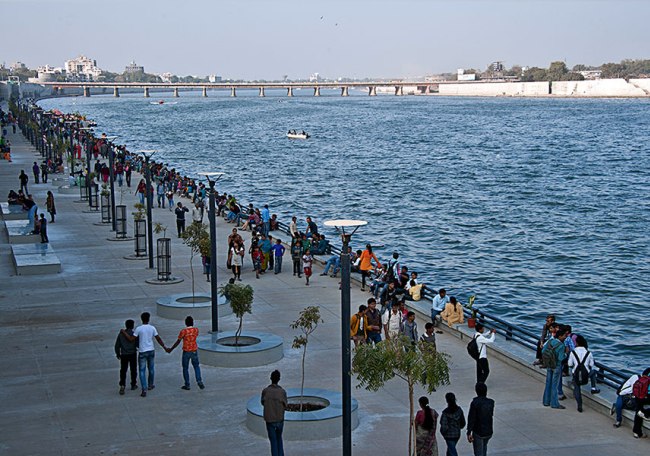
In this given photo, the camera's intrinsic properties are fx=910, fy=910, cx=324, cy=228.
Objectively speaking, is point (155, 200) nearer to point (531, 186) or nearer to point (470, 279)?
point (470, 279)

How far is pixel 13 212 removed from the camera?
3462 cm

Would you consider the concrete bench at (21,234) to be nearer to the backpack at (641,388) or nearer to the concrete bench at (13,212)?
the concrete bench at (13,212)

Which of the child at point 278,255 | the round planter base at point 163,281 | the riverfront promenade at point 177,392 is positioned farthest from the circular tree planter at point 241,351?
the child at point 278,255

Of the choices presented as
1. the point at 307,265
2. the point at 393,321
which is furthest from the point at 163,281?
the point at 393,321

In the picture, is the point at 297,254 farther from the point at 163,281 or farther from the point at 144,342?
the point at 144,342

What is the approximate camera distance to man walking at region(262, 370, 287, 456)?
38.5ft

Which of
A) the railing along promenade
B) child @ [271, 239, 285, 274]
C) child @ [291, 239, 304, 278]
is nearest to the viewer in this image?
the railing along promenade

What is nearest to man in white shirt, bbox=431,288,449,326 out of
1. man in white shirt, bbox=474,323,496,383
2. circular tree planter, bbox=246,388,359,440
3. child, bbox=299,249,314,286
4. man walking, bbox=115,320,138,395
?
man in white shirt, bbox=474,323,496,383

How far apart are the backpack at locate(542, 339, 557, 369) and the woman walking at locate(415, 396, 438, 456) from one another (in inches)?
141

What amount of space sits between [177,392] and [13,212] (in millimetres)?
22105

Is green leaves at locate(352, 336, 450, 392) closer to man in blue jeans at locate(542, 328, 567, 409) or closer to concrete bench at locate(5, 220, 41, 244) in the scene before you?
man in blue jeans at locate(542, 328, 567, 409)

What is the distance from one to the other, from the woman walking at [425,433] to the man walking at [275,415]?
72.0 inches

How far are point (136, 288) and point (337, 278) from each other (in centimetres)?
532

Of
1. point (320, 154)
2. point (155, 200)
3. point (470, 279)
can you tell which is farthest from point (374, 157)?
point (470, 279)
